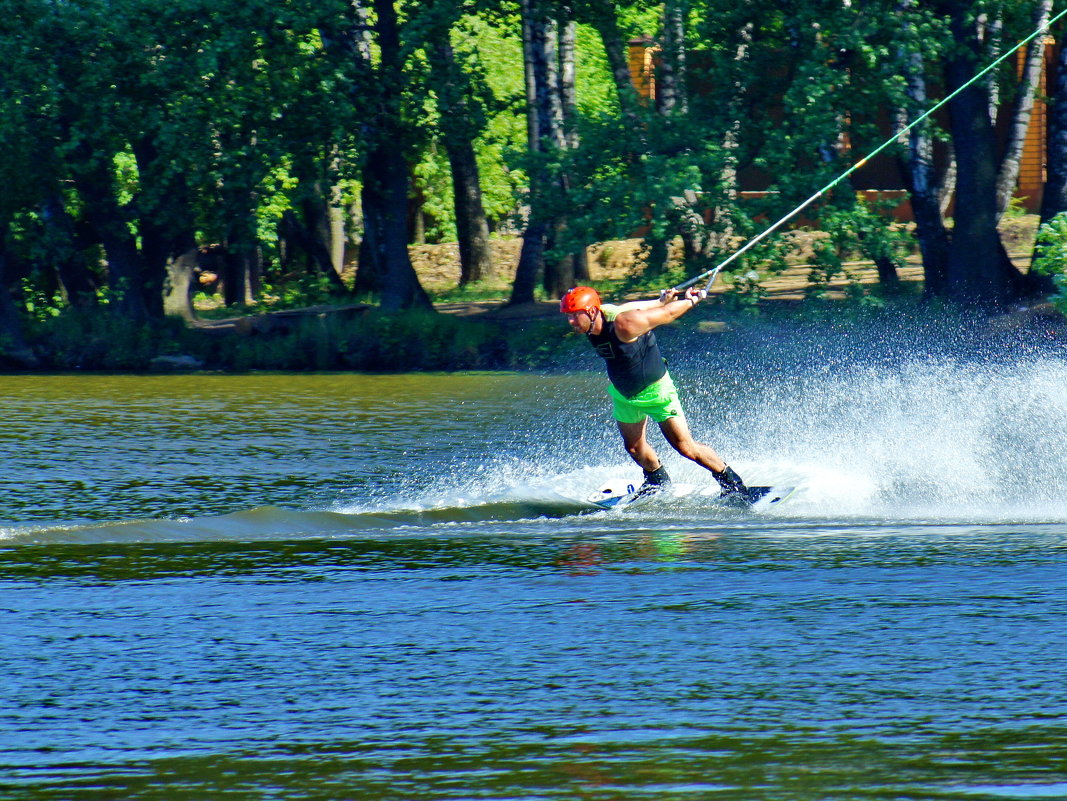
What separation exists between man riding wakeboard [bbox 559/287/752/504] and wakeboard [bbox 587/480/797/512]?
31 mm

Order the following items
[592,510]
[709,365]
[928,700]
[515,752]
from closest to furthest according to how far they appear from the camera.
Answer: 1. [515,752]
2. [928,700]
3. [592,510]
4. [709,365]

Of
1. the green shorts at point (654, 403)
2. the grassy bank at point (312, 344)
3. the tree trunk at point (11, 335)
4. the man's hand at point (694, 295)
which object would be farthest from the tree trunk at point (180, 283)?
the man's hand at point (694, 295)

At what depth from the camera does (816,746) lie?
5145 mm

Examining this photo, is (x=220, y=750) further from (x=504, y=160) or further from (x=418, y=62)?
(x=418, y=62)

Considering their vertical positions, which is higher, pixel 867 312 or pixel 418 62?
pixel 418 62

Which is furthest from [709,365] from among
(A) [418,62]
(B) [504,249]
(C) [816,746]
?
(C) [816,746]

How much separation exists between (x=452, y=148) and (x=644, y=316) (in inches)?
666

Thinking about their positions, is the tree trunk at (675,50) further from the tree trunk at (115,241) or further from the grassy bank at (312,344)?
the tree trunk at (115,241)

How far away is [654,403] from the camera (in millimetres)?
10602


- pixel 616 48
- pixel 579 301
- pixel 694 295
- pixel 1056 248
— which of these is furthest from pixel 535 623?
pixel 616 48

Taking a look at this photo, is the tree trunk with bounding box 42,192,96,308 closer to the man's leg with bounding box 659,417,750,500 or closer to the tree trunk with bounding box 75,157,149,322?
the tree trunk with bounding box 75,157,149,322

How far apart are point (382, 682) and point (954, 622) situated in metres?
2.44

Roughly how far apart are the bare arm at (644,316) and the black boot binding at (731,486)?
3.54 ft

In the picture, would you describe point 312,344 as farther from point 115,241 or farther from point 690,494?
point 690,494
